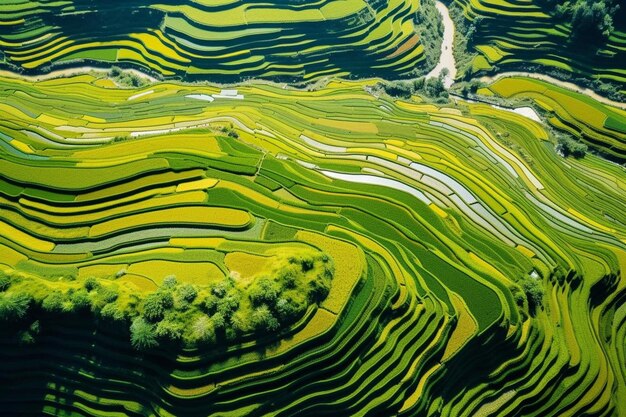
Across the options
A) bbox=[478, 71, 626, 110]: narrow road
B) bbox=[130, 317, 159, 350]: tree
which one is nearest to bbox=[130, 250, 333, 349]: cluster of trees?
bbox=[130, 317, 159, 350]: tree

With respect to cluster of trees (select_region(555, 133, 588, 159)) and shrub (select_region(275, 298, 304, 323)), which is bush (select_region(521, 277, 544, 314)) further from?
cluster of trees (select_region(555, 133, 588, 159))

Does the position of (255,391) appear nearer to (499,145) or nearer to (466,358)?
(466,358)

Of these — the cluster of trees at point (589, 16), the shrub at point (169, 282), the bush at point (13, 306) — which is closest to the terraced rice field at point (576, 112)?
the cluster of trees at point (589, 16)

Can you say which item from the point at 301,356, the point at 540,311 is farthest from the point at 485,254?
the point at 301,356

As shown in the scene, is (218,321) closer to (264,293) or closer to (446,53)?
(264,293)

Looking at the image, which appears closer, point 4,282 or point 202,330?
point 202,330

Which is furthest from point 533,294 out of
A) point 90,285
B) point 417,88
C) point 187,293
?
point 417,88
